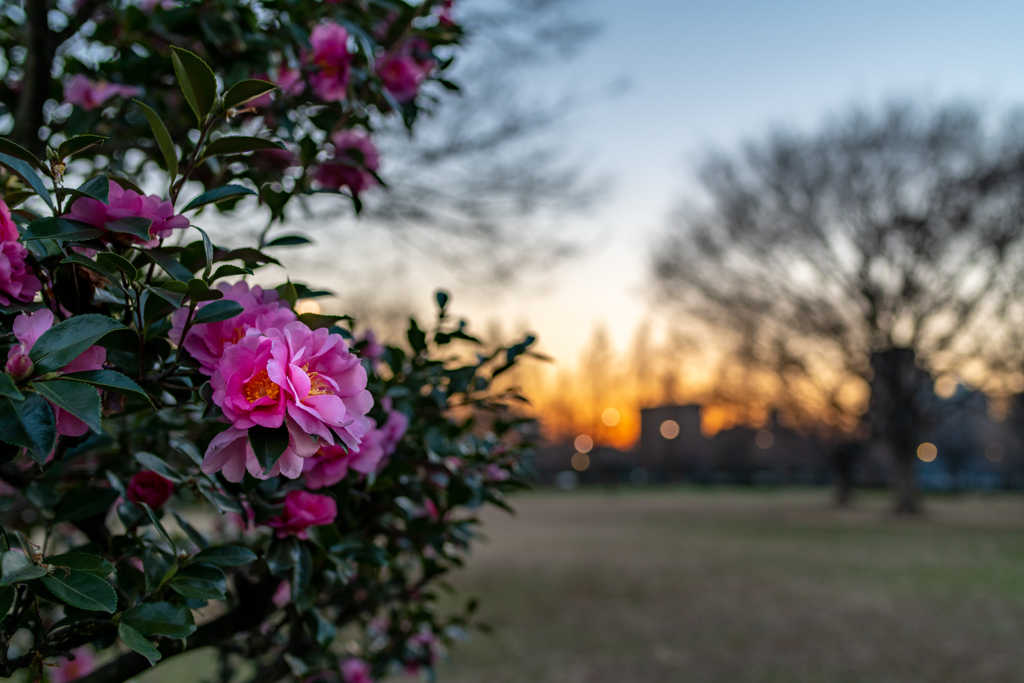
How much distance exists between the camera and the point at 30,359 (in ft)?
1.83

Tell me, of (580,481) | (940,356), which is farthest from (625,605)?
(580,481)

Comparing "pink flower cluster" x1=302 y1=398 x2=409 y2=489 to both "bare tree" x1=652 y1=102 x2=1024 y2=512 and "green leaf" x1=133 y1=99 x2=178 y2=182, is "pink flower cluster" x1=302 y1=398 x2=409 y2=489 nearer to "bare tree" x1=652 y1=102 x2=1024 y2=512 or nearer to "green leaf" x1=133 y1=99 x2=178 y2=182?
"green leaf" x1=133 y1=99 x2=178 y2=182

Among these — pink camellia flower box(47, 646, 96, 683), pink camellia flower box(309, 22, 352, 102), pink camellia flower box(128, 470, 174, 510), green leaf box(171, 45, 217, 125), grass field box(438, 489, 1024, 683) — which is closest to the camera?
green leaf box(171, 45, 217, 125)

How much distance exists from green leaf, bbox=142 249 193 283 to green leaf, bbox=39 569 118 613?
31 cm

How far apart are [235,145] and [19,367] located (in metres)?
0.37

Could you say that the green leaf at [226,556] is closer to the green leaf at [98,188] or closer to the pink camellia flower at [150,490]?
the pink camellia flower at [150,490]

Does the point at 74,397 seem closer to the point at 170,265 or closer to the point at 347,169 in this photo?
the point at 170,265

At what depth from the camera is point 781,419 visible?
15.6 m

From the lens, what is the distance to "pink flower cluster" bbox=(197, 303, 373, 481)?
566 mm

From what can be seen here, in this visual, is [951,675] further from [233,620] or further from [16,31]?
[16,31]

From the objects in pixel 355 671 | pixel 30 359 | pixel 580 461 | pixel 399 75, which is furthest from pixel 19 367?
pixel 580 461

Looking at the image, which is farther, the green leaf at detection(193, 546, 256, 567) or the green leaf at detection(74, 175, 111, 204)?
the green leaf at detection(193, 546, 256, 567)

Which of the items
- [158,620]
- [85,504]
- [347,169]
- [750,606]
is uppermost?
[347,169]

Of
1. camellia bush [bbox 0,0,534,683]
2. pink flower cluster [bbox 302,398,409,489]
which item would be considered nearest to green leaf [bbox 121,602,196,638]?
camellia bush [bbox 0,0,534,683]
